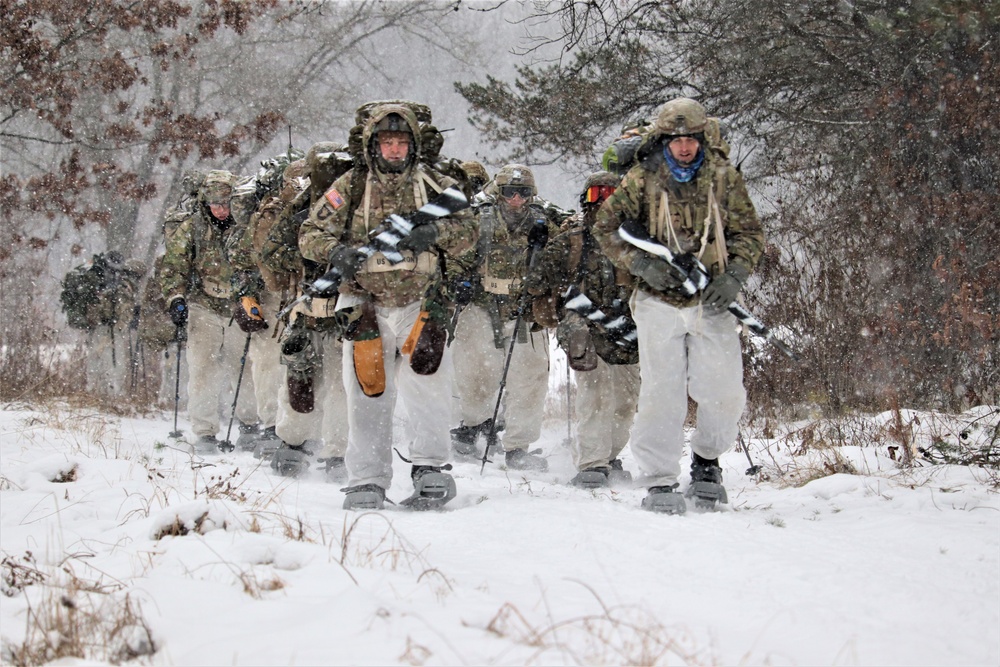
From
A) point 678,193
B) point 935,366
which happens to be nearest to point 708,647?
point 678,193

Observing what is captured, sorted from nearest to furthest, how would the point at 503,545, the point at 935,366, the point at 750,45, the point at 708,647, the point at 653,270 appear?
the point at 708,647 → the point at 503,545 → the point at 653,270 → the point at 935,366 → the point at 750,45

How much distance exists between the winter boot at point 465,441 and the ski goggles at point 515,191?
215 centimetres

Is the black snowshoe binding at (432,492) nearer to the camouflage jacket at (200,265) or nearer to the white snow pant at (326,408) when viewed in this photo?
the white snow pant at (326,408)

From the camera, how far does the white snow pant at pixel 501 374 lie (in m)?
8.06

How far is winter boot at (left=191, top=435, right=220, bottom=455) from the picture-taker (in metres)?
8.46

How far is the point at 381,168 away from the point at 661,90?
5.50 m

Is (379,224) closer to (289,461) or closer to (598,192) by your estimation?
(598,192)

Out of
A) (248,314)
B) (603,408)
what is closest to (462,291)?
(603,408)

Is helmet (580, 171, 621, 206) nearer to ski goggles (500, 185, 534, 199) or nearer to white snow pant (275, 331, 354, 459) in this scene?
ski goggles (500, 185, 534, 199)

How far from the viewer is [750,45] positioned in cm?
913

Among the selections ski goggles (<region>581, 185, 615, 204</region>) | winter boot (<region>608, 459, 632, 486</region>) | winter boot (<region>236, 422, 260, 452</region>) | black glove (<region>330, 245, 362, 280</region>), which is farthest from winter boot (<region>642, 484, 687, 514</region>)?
winter boot (<region>236, 422, 260, 452</region>)

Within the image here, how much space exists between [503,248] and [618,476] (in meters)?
2.31

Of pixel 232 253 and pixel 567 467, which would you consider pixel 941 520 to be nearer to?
pixel 567 467

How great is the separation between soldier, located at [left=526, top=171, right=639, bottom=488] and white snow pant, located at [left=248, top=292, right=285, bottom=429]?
102 inches
